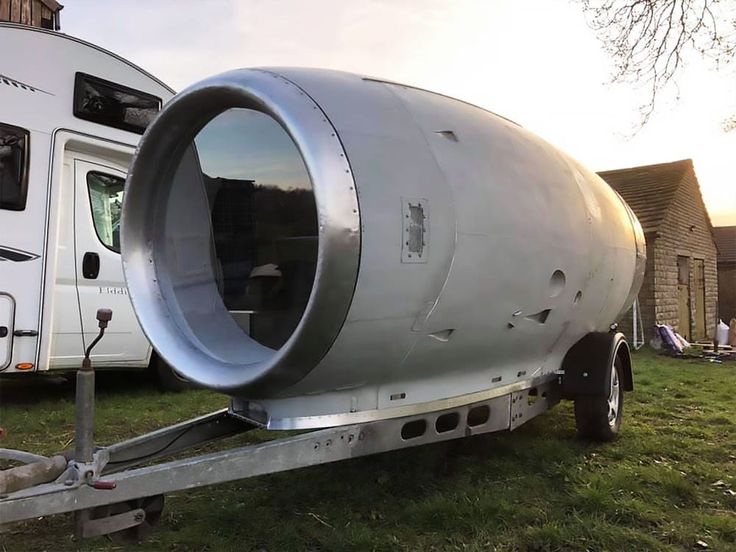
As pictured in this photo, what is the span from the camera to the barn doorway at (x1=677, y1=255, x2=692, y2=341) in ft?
55.9

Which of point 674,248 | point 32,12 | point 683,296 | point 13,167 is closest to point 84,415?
point 13,167

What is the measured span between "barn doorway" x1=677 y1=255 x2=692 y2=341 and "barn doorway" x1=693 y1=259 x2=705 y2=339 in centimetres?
67

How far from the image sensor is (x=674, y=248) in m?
16.6

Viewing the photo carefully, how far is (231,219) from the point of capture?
3768 millimetres

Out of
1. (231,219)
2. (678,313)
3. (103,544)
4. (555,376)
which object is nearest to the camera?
(103,544)

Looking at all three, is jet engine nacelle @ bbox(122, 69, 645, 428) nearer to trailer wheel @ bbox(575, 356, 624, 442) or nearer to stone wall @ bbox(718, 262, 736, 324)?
trailer wheel @ bbox(575, 356, 624, 442)

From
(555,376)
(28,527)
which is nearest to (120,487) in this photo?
(28,527)

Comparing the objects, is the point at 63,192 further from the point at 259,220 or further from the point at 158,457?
the point at 158,457

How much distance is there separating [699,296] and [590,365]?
632 inches

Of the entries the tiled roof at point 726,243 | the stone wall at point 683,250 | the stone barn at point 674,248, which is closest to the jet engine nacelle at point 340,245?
the stone barn at point 674,248

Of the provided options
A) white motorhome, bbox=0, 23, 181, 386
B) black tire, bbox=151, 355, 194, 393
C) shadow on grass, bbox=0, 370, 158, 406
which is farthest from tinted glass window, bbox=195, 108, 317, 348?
shadow on grass, bbox=0, 370, 158, 406

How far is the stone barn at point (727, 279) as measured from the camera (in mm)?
25655

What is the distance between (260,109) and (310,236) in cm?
67

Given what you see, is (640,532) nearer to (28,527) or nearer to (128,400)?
(28,527)
